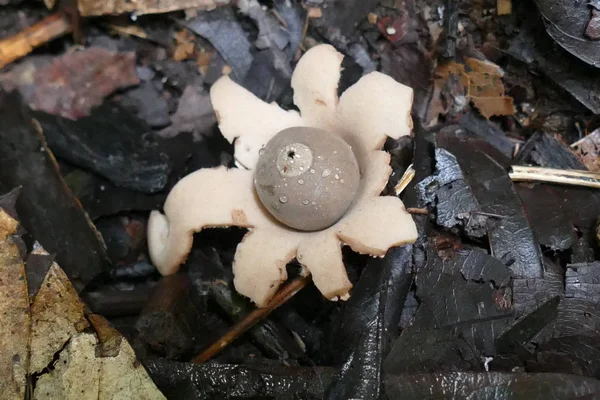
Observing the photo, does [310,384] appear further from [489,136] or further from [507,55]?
[507,55]

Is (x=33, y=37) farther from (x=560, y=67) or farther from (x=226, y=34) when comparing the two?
(x=560, y=67)

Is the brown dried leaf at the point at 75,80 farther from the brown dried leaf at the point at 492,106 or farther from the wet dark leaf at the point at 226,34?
the brown dried leaf at the point at 492,106

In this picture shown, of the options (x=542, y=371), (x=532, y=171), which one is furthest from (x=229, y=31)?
(x=542, y=371)

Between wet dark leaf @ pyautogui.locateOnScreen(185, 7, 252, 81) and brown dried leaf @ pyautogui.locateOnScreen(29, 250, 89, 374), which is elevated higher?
wet dark leaf @ pyautogui.locateOnScreen(185, 7, 252, 81)

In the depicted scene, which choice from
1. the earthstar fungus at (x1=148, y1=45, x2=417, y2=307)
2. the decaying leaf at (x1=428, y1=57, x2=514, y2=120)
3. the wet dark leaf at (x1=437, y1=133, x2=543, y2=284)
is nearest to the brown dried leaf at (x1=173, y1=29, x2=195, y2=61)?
the earthstar fungus at (x1=148, y1=45, x2=417, y2=307)

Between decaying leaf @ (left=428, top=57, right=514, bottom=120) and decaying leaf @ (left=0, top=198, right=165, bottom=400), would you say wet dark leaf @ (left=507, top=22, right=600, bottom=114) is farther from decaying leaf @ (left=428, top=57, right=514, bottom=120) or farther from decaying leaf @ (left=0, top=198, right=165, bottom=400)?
decaying leaf @ (left=0, top=198, right=165, bottom=400)

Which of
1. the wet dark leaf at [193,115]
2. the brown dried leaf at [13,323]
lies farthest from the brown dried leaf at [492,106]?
the brown dried leaf at [13,323]
